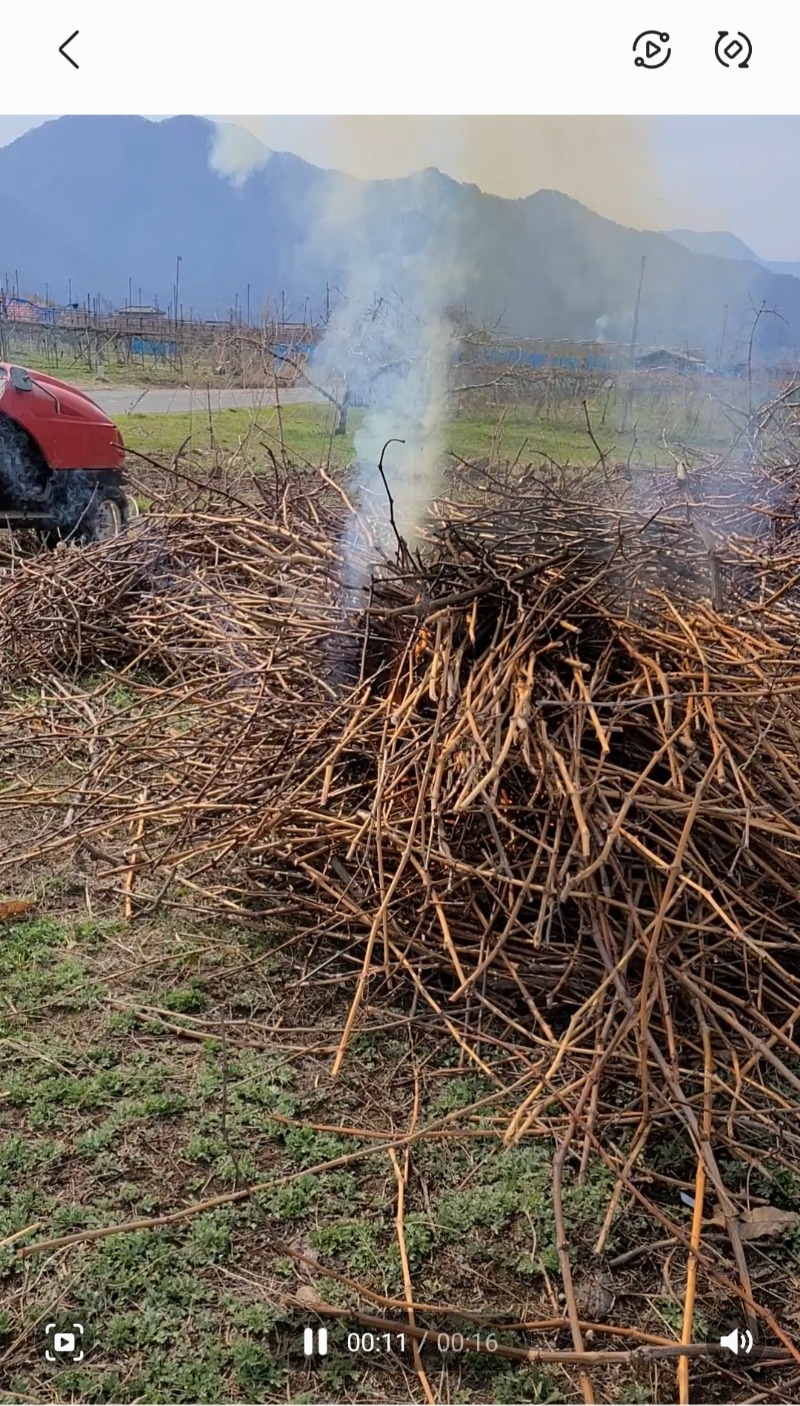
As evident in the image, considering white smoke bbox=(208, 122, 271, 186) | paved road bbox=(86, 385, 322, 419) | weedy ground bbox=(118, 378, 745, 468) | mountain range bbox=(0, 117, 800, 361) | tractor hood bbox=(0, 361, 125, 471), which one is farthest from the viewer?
tractor hood bbox=(0, 361, 125, 471)

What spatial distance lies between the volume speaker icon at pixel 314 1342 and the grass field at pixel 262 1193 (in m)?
0.01

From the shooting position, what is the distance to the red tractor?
182 inches

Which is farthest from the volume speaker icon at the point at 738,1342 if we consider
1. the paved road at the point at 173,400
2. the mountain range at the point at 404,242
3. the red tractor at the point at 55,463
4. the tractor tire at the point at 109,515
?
the tractor tire at the point at 109,515

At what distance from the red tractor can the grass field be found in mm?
3090

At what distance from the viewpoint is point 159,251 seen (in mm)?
2404

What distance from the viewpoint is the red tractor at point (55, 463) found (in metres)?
4.63

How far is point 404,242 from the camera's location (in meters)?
1.84

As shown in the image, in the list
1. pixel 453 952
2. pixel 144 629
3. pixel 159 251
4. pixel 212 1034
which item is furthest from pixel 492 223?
pixel 144 629

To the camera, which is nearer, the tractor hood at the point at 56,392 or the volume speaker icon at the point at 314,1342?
the volume speaker icon at the point at 314,1342

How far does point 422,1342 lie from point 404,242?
1.81 meters

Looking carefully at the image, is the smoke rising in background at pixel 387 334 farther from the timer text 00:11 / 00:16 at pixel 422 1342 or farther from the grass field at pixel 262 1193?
the timer text 00:11 / 00:16 at pixel 422 1342

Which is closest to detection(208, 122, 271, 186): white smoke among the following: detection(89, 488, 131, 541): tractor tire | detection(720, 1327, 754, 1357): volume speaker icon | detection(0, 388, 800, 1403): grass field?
detection(0, 388, 800, 1403): grass field

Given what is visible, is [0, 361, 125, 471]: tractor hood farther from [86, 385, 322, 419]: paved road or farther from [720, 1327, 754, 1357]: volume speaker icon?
[720, 1327, 754, 1357]: volume speaker icon

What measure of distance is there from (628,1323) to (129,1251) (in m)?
0.70
